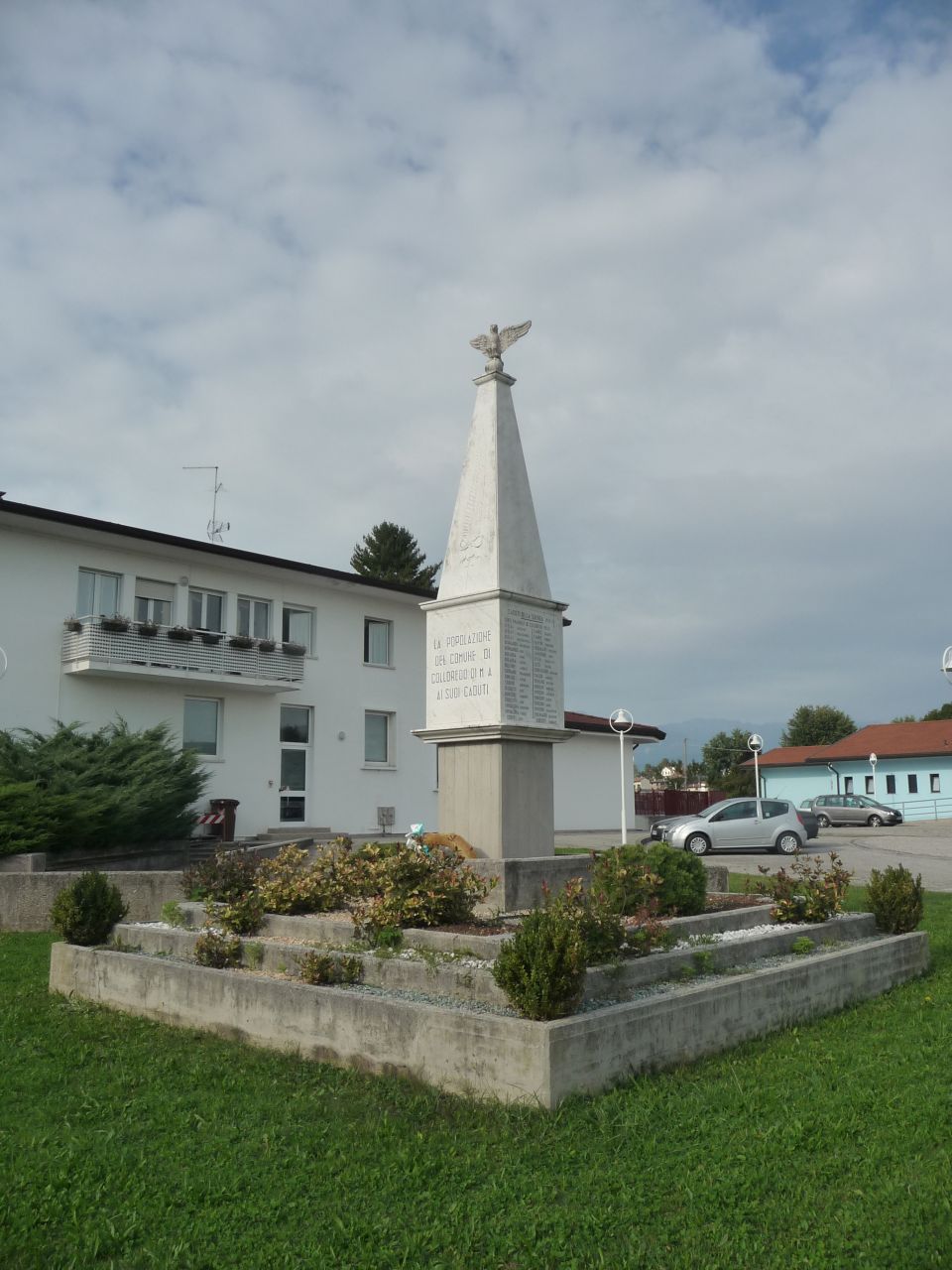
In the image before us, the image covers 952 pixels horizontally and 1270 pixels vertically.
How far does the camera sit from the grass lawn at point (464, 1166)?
397 cm

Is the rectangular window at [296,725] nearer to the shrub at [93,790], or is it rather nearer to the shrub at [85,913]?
the shrub at [93,790]

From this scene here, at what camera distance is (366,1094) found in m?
5.78

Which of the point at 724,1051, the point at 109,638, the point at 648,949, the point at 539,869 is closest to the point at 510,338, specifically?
the point at 539,869

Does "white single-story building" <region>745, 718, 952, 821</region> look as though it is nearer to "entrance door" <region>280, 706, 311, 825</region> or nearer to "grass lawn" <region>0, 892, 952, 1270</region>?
"entrance door" <region>280, 706, 311, 825</region>

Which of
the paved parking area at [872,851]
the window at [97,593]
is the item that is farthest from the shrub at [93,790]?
the paved parking area at [872,851]

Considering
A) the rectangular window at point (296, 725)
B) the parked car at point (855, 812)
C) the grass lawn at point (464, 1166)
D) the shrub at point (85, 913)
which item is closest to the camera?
the grass lawn at point (464, 1166)

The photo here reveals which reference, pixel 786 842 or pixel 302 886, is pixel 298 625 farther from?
pixel 302 886

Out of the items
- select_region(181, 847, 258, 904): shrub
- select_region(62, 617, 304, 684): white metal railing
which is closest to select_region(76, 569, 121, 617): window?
select_region(62, 617, 304, 684): white metal railing

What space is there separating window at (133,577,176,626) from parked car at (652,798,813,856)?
14.0 m

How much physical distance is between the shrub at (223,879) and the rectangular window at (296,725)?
16.5 m

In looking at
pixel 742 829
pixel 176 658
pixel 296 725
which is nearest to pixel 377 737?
pixel 296 725

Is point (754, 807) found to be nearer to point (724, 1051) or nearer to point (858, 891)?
point (858, 891)

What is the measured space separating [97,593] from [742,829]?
56.4 feet

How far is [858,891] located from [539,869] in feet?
25.7
